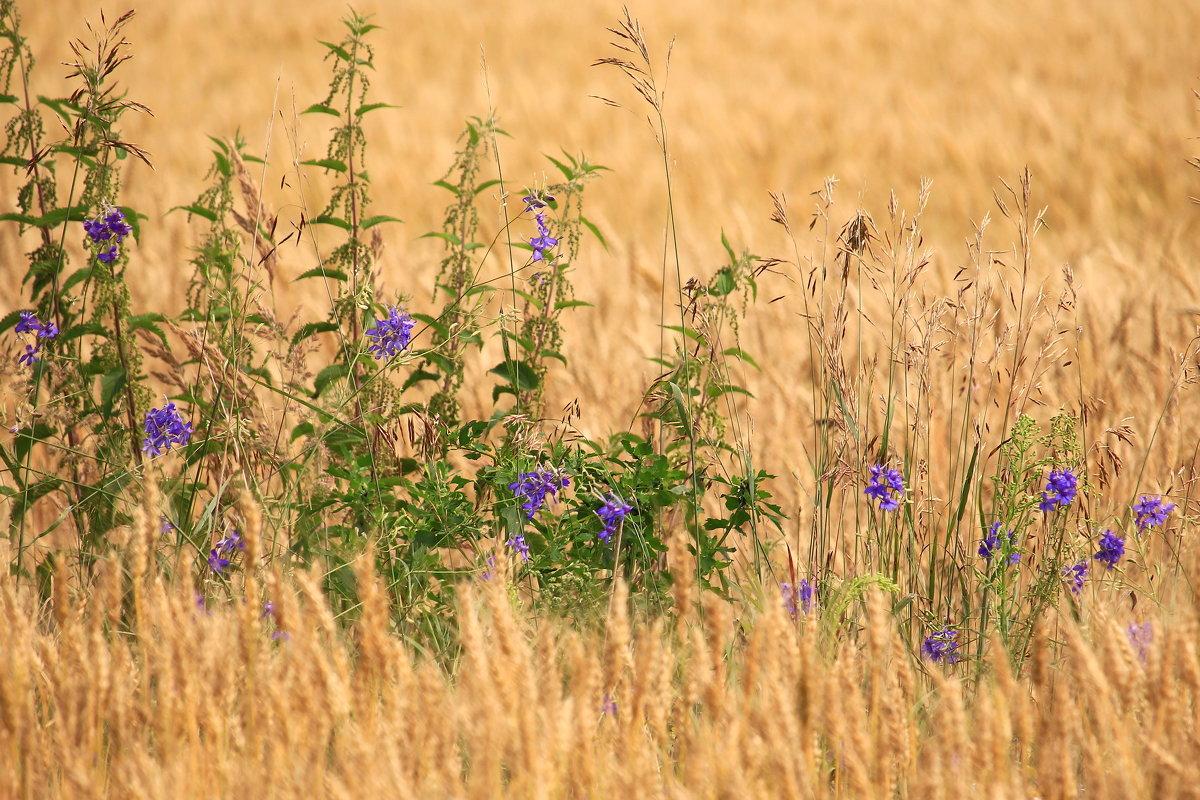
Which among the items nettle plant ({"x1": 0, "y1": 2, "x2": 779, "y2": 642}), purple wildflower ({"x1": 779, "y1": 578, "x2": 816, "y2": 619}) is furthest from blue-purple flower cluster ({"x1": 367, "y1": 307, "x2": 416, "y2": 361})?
purple wildflower ({"x1": 779, "y1": 578, "x2": 816, "y2": 619})

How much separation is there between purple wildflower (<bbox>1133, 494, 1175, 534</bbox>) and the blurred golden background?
28cm

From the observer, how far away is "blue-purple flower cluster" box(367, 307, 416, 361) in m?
2.02

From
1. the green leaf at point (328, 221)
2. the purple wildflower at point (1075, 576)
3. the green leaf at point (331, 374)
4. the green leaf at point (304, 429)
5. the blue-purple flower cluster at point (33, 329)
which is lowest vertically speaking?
the purple wildflower at point (1075, 576)

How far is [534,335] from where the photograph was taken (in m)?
2.36

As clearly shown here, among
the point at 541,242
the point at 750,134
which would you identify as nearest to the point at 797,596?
the point at 541,242

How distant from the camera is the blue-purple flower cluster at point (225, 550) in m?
1.90

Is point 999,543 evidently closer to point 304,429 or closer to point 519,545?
point 519,545

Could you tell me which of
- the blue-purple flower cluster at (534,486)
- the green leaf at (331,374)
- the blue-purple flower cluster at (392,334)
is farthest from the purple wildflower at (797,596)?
the green leaf at (331,374)

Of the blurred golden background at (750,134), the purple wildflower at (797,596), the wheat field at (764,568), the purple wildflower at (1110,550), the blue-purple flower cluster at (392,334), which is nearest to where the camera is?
the wheat field at (764,568)

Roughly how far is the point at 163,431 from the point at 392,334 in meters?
0.49

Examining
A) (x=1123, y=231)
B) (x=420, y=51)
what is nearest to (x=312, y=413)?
(x=1123, y=231)

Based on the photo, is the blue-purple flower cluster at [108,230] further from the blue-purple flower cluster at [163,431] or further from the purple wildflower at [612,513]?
the purple wildflower at [612,513]

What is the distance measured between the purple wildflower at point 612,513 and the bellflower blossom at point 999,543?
0.65 meters

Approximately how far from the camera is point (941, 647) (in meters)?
1.84
